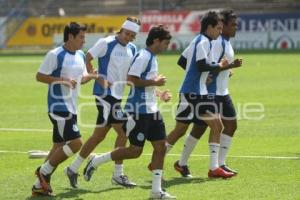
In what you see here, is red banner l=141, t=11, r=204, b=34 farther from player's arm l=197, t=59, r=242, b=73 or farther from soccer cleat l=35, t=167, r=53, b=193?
soccer cleat l=35, t=167, r=53, b=193

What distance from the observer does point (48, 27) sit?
5603cm

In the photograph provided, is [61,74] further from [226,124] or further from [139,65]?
[226,124]

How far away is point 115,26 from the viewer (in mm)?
53594

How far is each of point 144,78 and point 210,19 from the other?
1.79 metres

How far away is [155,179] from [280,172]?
8.10 ft

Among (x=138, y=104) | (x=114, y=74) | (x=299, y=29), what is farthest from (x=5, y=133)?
(x=299, y=29)

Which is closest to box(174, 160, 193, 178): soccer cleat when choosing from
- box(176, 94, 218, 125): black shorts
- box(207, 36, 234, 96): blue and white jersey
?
box(176, 94, 218, 125): black shorts

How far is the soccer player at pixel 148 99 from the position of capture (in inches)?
443

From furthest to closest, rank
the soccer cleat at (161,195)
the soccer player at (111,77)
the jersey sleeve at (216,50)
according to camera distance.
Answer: the jersey sleeve at (216,50) < the soccer player at (111,77) < the soccer cleat at (161,195)

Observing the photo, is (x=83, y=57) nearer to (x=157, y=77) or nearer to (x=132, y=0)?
(x=157, y=77)

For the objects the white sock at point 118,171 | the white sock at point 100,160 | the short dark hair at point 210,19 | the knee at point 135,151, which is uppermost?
the short dark hair at point 210,19

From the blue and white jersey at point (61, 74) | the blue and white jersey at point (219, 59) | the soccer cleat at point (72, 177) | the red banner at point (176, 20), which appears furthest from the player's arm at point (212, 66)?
the red banner at point (176, 20)

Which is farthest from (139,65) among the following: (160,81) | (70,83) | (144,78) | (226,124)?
(226,124)

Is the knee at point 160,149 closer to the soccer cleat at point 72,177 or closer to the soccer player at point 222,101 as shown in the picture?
the soccer cleat at point 72,177
